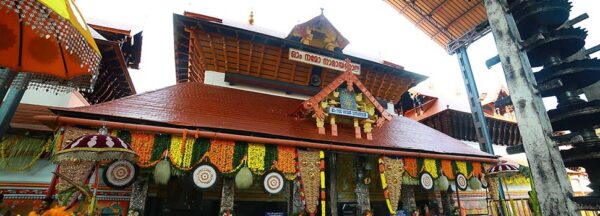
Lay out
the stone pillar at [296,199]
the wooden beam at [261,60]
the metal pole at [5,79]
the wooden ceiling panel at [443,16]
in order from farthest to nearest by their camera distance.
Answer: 1. the wooden ceiling panel at [443,16]
2. the wooden beam at [261,60]
3. the stone pillar at [296,199]
4. the metal pole at [5,79]

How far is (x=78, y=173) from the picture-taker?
5039 millimetres

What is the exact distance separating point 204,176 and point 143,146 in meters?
1.29

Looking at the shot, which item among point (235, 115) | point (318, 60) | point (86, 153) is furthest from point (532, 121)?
point (318, 60)

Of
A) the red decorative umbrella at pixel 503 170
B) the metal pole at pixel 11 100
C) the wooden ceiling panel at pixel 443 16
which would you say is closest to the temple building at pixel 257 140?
the red decorative umbrella at pixel 503 170

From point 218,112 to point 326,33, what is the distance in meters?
5.77

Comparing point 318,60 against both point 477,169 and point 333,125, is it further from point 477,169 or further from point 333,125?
point 477,169

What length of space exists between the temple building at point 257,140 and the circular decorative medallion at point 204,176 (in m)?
0.02

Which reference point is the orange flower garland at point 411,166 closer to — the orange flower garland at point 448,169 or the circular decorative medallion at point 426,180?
the circular decorative medallion at point 426,180

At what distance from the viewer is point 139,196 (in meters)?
6.19

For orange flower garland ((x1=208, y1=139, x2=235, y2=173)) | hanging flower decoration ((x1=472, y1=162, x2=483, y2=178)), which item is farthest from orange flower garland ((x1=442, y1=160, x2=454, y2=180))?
orange flower garland ((x1=208, y1=139, x2=235, y2=173))

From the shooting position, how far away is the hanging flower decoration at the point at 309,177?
659 centimetres

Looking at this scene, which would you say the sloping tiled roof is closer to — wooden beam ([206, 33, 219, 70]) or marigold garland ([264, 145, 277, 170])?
marigold garland ([264, 145, 277, 170])

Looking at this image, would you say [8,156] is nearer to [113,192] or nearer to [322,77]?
[113,192]

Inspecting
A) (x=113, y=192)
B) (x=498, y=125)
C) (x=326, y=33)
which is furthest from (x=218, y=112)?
(x=498, y=125)
